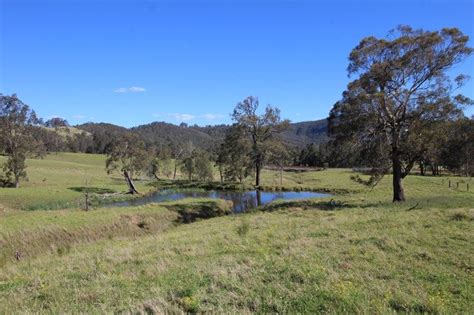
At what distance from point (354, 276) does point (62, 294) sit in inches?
268

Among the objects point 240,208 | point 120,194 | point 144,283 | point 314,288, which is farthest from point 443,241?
point 120,194

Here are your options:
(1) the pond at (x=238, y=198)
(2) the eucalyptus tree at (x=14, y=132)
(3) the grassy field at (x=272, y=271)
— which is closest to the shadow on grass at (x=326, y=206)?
(1) the pond at (x=238, y=198)

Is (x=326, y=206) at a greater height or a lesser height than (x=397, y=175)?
lesser

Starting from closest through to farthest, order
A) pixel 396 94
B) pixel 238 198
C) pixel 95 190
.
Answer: pixel 396 94, pixel 95 190, pixel 238 198

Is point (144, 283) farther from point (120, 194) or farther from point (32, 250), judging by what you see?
point (120, 194)

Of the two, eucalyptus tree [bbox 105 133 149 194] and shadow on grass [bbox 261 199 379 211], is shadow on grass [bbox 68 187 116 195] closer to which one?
eucalyptus tree [bbox 105 133 149 194]

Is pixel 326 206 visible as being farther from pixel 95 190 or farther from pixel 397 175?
pixel 95 190

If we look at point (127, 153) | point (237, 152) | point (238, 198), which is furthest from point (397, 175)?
point (237, 152)

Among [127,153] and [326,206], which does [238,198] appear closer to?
[127,153]

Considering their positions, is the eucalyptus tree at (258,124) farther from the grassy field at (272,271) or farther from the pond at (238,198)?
the grassy field at (272,271)

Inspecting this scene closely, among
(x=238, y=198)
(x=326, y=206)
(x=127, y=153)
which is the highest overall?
(x=127, y=153)

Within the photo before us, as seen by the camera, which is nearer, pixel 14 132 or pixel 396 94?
pixel 396 94

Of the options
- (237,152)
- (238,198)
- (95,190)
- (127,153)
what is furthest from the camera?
(237,152)

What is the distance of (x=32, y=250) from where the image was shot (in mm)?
19016
